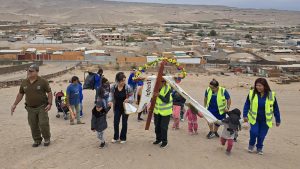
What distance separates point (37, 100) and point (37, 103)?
0.06 meters

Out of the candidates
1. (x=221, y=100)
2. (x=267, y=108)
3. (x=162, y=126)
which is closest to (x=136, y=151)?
(x=162, y=126)

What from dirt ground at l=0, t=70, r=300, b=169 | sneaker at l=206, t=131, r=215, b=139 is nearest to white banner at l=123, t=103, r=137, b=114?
dirt ground at l=0, t=70, r=300, b=169

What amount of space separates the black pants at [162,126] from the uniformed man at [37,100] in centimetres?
207

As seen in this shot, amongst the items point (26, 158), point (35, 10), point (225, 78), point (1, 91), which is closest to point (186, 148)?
point (26, 158)

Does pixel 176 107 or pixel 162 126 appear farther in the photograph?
pixel 176 107

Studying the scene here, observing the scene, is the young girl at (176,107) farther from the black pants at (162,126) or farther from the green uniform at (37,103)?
the green uniform at (37,103)

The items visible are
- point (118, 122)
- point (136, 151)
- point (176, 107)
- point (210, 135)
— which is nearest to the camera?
point (136, 151)

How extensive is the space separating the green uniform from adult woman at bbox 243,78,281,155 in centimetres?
381

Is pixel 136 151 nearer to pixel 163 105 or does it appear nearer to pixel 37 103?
pixel 163 105

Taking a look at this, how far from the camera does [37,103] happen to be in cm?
687

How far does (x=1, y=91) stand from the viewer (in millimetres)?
18281

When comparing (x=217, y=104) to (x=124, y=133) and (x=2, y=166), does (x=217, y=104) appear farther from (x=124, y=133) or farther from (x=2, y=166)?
(x=2, y=166)

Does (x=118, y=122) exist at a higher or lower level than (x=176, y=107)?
higher

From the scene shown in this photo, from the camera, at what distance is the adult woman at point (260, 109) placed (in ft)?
22.4
